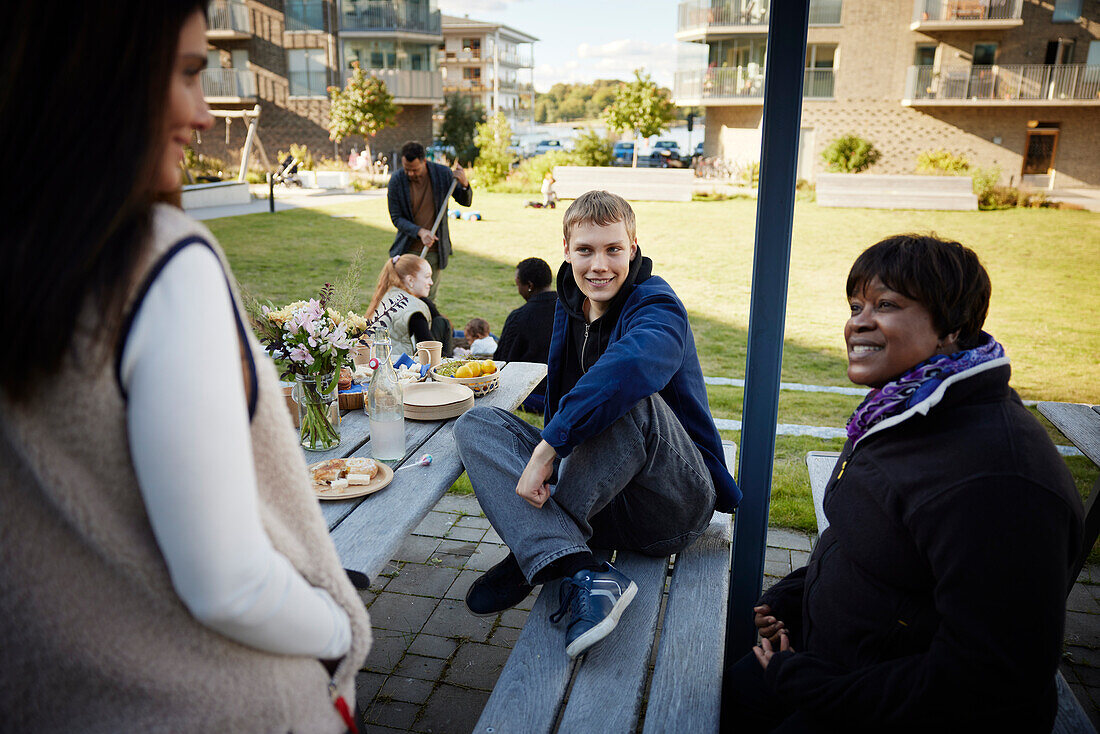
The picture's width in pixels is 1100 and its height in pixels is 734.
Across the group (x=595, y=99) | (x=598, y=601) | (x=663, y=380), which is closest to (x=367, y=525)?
(x=598, y=601)

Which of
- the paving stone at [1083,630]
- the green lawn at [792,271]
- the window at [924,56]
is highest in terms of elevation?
the window at [924,56]

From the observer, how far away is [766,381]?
2.28 meters

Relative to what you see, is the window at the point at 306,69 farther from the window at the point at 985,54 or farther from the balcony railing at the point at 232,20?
the window at the point at 985,54

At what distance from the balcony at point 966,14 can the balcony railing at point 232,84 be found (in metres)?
26.3

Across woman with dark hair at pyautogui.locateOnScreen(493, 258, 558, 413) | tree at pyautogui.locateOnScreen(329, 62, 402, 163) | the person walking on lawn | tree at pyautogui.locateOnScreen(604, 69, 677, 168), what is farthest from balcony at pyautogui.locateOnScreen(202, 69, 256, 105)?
woman with dark hair at pyautogui.locateOnScreen(493, 258, 558, 413)

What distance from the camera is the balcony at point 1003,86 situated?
89.2 feet

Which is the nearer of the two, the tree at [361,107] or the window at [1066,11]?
the window at [1066,11]

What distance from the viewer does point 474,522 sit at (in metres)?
3.87

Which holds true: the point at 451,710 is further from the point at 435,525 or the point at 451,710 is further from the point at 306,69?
the point at 306,69

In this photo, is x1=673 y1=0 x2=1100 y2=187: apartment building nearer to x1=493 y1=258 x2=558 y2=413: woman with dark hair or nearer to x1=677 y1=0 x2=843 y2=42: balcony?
x1=677 y1=0 x2=843 y2=42: balcony

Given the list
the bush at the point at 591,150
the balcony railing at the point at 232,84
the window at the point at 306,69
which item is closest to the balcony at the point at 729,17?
the bush at the point at 591,150

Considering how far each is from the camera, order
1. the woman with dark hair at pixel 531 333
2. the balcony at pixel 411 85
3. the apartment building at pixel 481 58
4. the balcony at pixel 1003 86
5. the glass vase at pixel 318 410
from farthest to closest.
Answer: the apartment building at pixel 481 58 → the balcony at pixel 411 85 → the balcony at pixel 1003 86 → the woman with dark hair at pixel 531 333 → the glass vase at pixel 318 410

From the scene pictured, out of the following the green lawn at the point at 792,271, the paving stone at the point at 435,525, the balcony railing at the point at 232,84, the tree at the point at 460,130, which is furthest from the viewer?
the balcony railing at the point at 232,84

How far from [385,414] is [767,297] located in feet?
3.90
